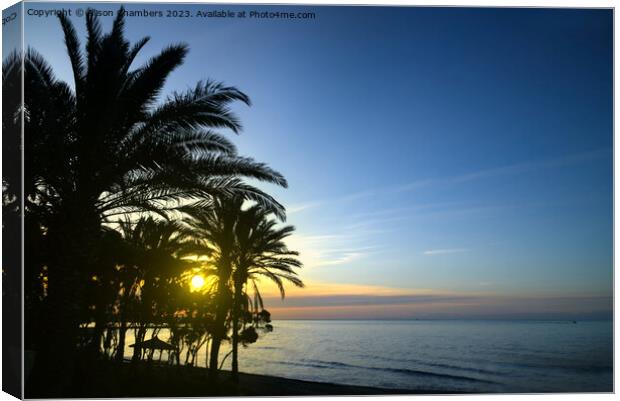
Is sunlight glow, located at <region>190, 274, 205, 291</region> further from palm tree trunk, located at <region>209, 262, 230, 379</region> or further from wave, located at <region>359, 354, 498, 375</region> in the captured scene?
wave, located at <region>359, 354, 498, 375</region>

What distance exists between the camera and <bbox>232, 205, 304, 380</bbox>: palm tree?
72.9ft

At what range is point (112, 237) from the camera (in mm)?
13961

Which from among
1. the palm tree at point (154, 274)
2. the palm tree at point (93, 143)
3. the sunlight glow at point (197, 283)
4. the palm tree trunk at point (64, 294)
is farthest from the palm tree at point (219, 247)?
the palm tree trunk at point (64, 294)

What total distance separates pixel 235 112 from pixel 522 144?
16.6ft

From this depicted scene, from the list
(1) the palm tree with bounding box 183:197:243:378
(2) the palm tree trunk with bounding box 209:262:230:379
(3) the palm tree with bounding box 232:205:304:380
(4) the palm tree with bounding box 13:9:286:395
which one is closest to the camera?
(4) the palm tree with bounding box 13:9:286:395

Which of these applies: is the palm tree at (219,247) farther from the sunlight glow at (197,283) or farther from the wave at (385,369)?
the wave at (385,369)

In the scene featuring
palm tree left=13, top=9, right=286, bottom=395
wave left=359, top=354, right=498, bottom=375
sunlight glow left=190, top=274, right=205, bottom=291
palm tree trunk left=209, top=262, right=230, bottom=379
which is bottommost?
wave left=359, top=354, right=498, bottom=375

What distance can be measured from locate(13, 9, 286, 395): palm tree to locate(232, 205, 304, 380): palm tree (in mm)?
10198

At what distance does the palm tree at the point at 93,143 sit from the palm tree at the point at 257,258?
10.2 meters

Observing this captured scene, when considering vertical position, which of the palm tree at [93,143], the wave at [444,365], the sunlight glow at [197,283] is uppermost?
the palm tree at [93,143]

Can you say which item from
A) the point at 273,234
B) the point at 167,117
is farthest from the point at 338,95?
the point at 273,234

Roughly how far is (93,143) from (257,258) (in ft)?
42.3

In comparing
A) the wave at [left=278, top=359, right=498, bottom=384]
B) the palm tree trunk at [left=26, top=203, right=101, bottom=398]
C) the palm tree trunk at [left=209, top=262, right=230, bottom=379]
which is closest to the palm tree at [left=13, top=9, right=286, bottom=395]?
the palm tree trunk at [left=26, top=203, right=101, bottom=398]

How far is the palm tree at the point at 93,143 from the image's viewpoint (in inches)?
411
